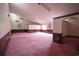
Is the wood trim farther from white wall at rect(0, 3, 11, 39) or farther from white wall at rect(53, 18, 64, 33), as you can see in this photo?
white wall at rect(0, 3, 11, 39)

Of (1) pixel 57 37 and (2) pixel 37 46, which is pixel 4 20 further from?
(1) pixel 57 37

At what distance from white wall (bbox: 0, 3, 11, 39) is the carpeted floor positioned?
0.14 m

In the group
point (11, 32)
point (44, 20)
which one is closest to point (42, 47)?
point (44, 20)

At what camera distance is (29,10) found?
166 cm

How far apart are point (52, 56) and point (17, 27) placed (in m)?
0.66

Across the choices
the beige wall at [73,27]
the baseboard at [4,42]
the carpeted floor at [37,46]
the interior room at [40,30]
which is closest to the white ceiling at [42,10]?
the interior room at [40,30]

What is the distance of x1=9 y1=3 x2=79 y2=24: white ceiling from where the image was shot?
155 centimetres

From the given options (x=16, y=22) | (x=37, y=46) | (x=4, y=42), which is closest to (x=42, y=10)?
(x=16, y=22)

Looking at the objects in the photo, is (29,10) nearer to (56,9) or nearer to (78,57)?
(56,9)

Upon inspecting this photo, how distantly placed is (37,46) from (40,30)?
0.25m

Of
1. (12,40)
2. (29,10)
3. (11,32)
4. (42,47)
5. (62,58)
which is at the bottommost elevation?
(62,58)

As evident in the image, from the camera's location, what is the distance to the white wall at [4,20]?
1.49 m

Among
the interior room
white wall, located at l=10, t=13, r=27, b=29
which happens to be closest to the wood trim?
the interior room

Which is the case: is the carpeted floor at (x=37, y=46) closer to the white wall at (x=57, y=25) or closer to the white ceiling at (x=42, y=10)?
the white wall at (x=57, y=25)
